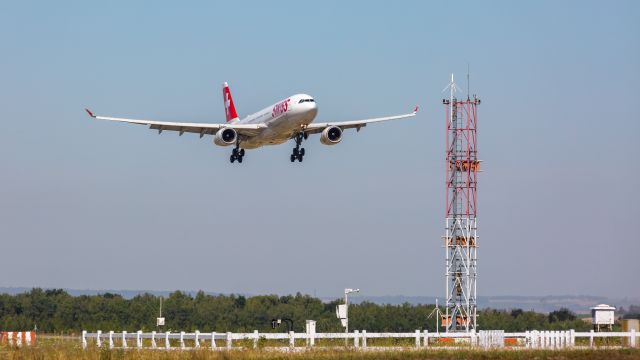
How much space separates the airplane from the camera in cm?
7119

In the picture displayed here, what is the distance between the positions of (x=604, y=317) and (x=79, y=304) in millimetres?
60500

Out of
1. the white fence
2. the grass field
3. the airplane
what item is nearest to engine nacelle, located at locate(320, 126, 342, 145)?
the airplane

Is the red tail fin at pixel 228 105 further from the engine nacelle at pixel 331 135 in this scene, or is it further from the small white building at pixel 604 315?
the small white building at pixel 604 315

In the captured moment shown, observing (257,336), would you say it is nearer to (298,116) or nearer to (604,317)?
(604,317)

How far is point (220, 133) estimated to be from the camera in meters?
76.8

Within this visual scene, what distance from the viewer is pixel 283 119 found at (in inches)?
2840

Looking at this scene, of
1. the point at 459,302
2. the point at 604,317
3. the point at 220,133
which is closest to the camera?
the point at 604,317

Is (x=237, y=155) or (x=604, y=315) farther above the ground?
(x=237, y=155)

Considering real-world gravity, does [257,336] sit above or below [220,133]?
below

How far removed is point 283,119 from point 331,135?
3.71 meters

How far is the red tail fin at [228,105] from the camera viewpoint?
101 m

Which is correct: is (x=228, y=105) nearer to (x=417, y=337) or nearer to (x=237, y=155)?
(x=237, y=155)

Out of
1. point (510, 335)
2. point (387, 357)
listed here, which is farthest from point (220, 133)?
point (387, 357)

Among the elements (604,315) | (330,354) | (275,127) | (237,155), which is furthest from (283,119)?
(330,354)
